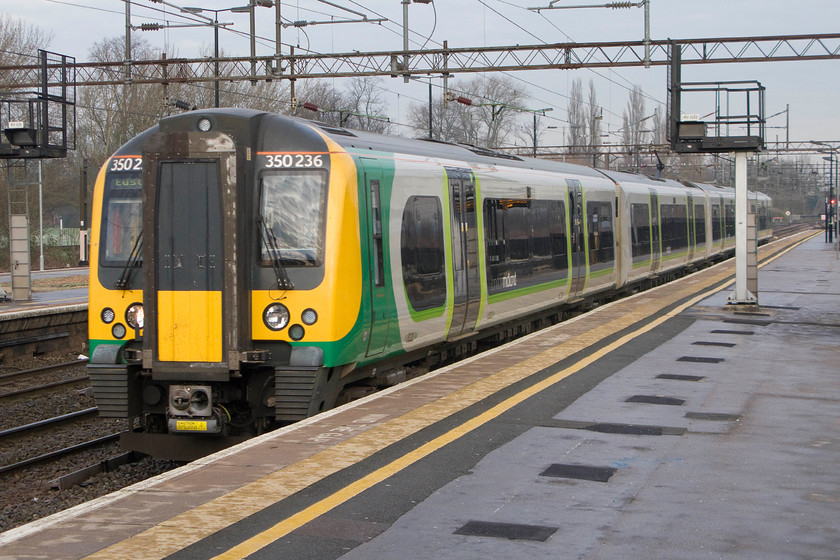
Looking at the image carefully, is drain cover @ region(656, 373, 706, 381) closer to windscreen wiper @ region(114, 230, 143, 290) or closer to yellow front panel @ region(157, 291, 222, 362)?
yellow front panel @ region(157, 291, 222, 362)

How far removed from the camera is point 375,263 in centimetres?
996

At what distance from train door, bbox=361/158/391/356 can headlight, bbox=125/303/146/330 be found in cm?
208

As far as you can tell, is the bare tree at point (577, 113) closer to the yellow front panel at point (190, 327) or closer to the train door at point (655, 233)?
the train door at point (655, 233)

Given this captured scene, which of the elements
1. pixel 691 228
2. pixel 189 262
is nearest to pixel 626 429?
pixel 189 262

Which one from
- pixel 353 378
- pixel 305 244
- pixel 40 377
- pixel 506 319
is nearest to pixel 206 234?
pixel 305 244

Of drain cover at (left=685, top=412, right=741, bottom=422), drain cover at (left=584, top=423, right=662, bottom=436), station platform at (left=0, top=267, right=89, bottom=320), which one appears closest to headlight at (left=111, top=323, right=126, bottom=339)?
drain cover at (left=584, top=423, right=662, bottom=436)

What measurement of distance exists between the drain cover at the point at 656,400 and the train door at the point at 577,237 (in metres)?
8.89

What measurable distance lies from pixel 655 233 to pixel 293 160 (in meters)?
19.9

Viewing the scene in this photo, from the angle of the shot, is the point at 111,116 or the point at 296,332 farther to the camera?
the point at 111,116

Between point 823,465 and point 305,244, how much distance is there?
4.51 m

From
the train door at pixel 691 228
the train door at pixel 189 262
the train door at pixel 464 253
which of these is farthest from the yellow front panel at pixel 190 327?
the train door at pixel 691 228

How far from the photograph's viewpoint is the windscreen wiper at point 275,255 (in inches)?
356

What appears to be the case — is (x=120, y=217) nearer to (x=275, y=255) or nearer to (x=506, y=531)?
(x=275, y=255)

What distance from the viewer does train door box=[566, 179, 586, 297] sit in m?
18.9
